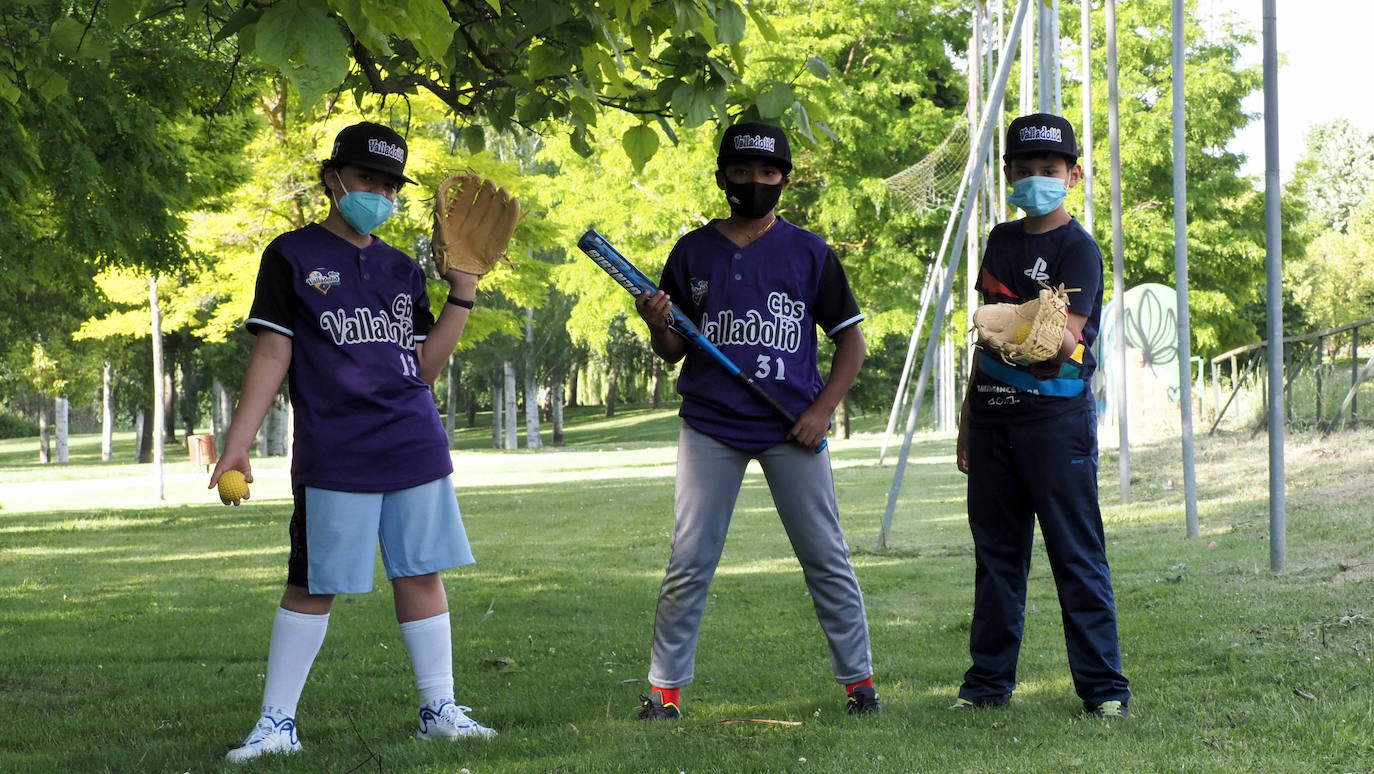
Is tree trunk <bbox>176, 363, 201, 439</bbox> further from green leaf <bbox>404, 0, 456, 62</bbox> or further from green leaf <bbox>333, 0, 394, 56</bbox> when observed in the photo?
green leaf <bbox>404, 0, 456, 62</bbox>

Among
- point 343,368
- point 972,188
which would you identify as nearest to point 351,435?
point 343,368

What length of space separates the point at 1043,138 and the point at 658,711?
89.5 inches

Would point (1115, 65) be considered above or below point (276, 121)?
below

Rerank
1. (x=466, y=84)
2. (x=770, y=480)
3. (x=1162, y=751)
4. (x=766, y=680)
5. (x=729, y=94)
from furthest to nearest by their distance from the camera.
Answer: (x=466, y=84) → (x=766, y=680) → (x=729, y=94) → (x=770, y=480) → (x=1162, y=751)

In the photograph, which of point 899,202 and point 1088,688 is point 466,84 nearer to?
point 1088,688

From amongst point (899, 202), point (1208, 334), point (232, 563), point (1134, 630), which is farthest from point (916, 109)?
point (1134, 630)

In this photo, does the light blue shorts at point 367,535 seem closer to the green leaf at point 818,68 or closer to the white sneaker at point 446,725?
the white sneaker at point 446,725

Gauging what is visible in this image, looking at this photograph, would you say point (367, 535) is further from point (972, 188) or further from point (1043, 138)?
point (972, 188)

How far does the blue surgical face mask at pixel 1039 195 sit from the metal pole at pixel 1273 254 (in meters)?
3.30

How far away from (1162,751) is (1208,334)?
29.5 m

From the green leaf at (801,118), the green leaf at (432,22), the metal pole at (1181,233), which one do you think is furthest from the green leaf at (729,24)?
the metal pole at (1181,233)

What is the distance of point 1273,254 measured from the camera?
289 inches

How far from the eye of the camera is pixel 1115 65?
11.4 metres

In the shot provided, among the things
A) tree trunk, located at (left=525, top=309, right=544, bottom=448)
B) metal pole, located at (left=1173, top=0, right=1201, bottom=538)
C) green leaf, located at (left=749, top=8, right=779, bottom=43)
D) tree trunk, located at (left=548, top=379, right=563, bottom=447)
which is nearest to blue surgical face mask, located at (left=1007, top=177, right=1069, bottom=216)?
A: green leaf, located at (left=749, top=8, right=779, bottom=43)
